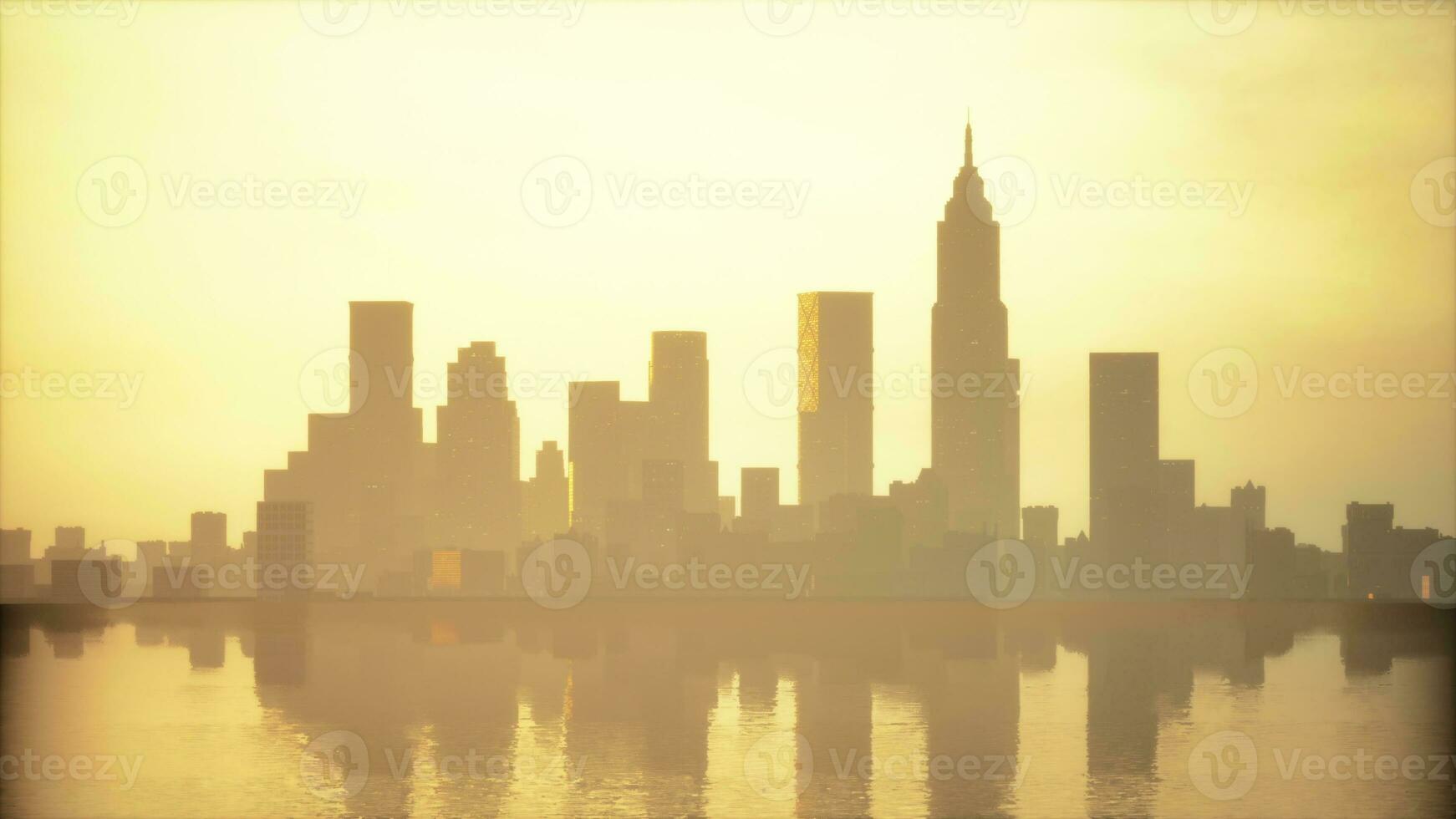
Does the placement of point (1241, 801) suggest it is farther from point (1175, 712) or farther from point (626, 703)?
point (626, 703)

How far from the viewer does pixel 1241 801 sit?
115438 millimetres

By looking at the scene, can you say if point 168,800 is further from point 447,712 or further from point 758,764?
point 447,712

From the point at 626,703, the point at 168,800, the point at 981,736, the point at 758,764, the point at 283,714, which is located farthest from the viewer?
the point at 626,703

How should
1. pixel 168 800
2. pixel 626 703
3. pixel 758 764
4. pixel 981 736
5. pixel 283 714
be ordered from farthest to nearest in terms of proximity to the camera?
pixel 626 703 → pixel 283 714 → pixel 981 736 → pixel 758 764 → pixel 168 800

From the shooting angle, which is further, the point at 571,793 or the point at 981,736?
the point at 981,736

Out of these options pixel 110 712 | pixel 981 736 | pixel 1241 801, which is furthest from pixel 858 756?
pixel 110 712

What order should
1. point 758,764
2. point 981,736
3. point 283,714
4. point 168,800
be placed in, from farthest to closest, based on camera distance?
point 283,714 < point 981,736 < point 758,764 < point 168,800

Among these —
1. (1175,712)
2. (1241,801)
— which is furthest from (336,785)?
(1175,712)

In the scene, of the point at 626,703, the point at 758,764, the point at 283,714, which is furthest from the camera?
the point at 626,703

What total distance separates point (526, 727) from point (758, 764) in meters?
43.0

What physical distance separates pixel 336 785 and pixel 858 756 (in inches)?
1899

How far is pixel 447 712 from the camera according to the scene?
185 meters

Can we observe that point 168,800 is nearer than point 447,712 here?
Yes

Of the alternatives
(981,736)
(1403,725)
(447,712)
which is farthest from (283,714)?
(1403,725)
